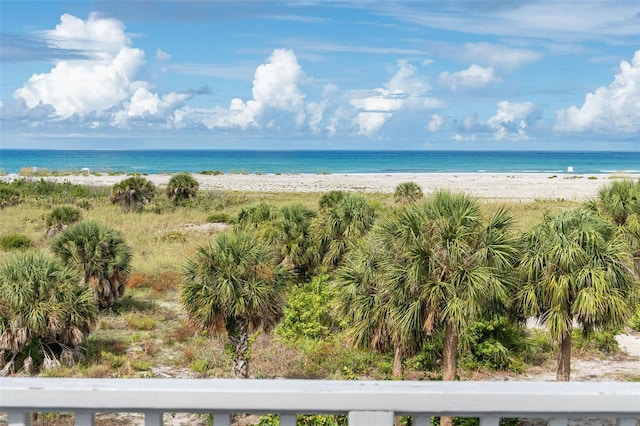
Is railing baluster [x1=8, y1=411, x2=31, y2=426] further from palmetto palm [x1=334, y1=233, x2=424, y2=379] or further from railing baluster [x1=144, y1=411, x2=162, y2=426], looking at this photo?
palmetto palm [x1=334, y1=233, x2=424, y2=379]

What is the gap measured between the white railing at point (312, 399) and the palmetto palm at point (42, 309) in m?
10.4

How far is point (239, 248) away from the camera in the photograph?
10609 mm

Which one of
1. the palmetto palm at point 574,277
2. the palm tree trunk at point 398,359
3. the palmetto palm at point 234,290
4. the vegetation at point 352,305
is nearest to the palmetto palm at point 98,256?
the vegetation at point 352,305

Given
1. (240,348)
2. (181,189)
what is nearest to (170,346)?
(240,348)

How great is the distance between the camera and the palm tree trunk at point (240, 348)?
10.5 m

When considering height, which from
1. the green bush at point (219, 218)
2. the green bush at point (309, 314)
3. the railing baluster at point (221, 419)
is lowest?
the green bush at point (309, 314)

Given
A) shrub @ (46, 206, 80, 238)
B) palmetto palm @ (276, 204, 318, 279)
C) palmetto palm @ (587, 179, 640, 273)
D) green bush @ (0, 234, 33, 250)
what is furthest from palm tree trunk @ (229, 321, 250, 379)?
green bush @ (0, 234, 33, 250)

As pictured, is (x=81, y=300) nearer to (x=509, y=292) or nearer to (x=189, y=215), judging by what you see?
(x=509, y=292)

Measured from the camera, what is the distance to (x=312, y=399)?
1912mm

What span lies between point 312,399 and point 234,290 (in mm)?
8451

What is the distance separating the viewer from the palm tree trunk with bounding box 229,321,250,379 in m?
10.5

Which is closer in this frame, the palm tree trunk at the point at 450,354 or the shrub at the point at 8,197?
the palm tree trunk at the point at 450,354

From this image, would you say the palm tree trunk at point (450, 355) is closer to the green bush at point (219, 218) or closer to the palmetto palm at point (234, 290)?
the palmetto palm at point (234, 290)

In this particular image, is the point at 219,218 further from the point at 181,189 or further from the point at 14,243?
the point at 14,243
